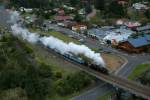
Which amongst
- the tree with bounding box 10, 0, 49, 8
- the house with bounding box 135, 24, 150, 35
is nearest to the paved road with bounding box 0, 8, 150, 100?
the house with bounding box 135, 24, 150, 35

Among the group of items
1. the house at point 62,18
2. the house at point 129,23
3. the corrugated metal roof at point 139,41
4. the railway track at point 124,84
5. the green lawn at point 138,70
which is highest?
the railway track at point 124,84

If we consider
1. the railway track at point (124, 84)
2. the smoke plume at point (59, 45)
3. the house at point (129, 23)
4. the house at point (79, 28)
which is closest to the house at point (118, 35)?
the house at point (129, 23)

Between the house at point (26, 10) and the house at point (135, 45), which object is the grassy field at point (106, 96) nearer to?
the house at point (135, 45)

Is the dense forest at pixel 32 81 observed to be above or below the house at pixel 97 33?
above

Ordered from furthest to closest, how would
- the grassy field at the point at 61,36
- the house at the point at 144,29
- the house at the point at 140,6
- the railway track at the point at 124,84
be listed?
the house at the point at 140,6 < the house at the point at 144,29 < the grassy field at the point at 61,36 < the railway track at the point at 124,84

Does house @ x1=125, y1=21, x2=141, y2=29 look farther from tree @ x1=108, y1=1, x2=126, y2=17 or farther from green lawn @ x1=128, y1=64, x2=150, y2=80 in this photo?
green lawn @ x1=128, y1=64, x2=150, y2=80

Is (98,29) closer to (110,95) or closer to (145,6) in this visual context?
(145,6)
